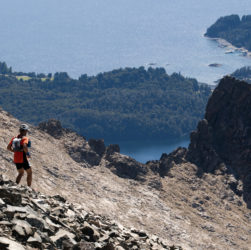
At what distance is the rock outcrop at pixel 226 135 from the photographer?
7825cm

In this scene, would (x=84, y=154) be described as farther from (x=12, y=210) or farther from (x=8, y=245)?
(x=8, y=245)

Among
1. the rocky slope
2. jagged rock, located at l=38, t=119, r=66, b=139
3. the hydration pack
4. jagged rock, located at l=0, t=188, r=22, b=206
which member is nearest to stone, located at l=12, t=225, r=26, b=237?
jagged rock, located at l=0, t=188, r=22, b=206

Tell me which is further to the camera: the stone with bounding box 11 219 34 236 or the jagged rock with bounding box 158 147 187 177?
Answer: the jagged rock with bounding box 158 147 187 177

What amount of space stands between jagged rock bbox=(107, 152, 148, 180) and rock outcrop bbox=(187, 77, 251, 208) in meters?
10.4

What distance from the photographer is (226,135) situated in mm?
83688

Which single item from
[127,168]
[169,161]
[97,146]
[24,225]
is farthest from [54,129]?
[24,225]

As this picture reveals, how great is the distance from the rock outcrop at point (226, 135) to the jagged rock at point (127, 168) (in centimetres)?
1042

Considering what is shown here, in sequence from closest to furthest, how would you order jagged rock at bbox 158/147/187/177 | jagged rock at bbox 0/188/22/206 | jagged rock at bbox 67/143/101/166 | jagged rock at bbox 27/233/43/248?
jagged rock at bbox 27/233/43/248, jagged rock at bbox 0/188/22/206, jagged rock at bbox 67/143/101/166, jagged rock at bbox 158/147/187/177

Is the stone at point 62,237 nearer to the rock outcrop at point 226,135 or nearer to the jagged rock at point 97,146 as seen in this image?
the jagged rock at point 97,146

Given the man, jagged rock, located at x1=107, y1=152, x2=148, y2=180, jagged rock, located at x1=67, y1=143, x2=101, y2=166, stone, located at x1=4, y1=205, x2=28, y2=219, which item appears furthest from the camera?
jagged rock, located at x1=107, y1=152, x2=148, y2=180

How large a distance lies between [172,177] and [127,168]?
6.34 m

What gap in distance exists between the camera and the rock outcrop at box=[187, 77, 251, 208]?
78250 millimetres

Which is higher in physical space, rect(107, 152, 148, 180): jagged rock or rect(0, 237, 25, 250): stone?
rect(0, 237, 25, 250): stone

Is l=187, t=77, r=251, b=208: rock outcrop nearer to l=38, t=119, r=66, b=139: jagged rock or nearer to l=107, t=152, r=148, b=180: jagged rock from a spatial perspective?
l=107, t=152, r=148, b=180: jagged rock
